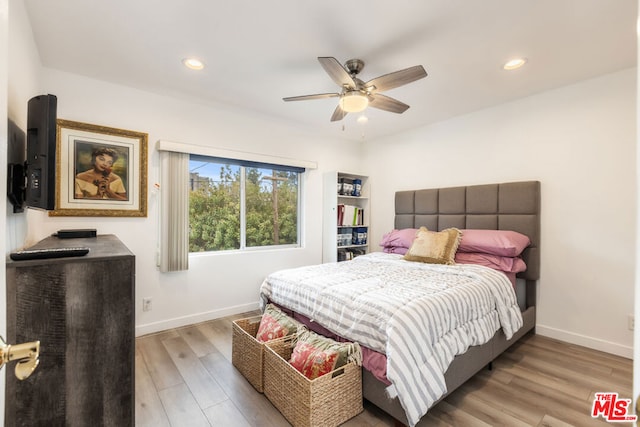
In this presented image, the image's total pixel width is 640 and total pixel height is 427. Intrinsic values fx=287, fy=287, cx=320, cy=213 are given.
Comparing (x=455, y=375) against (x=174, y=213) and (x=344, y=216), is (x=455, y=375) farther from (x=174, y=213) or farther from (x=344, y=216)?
(x=174, y=213)

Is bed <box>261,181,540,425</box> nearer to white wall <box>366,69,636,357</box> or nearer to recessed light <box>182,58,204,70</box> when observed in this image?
white wall <box>366,69,636,357</box>

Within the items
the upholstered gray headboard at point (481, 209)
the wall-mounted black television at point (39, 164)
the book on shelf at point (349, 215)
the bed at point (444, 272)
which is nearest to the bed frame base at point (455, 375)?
the bed at point (444, 272)

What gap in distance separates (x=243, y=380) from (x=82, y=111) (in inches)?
103

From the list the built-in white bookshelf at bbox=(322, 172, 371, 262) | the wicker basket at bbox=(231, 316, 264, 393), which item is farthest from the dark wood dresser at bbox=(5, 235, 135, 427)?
the built-in white bookshelf at bbox=(322, 172, 371, 262)

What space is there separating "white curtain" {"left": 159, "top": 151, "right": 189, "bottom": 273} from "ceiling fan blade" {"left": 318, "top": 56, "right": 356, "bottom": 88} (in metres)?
1.85

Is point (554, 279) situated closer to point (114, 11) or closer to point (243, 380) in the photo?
point (243, 380)

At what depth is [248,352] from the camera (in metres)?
2.04

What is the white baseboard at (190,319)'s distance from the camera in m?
2.80

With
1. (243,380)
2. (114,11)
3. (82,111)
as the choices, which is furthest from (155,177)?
(243,380)

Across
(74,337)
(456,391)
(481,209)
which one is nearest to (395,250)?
(481,209)

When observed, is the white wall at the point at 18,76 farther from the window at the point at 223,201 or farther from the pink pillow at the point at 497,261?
the pink pillow at the point at 497,261

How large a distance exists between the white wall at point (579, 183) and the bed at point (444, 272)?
0.16 metres

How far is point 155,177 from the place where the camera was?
2855 mm

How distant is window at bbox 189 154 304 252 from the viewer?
127 inches
